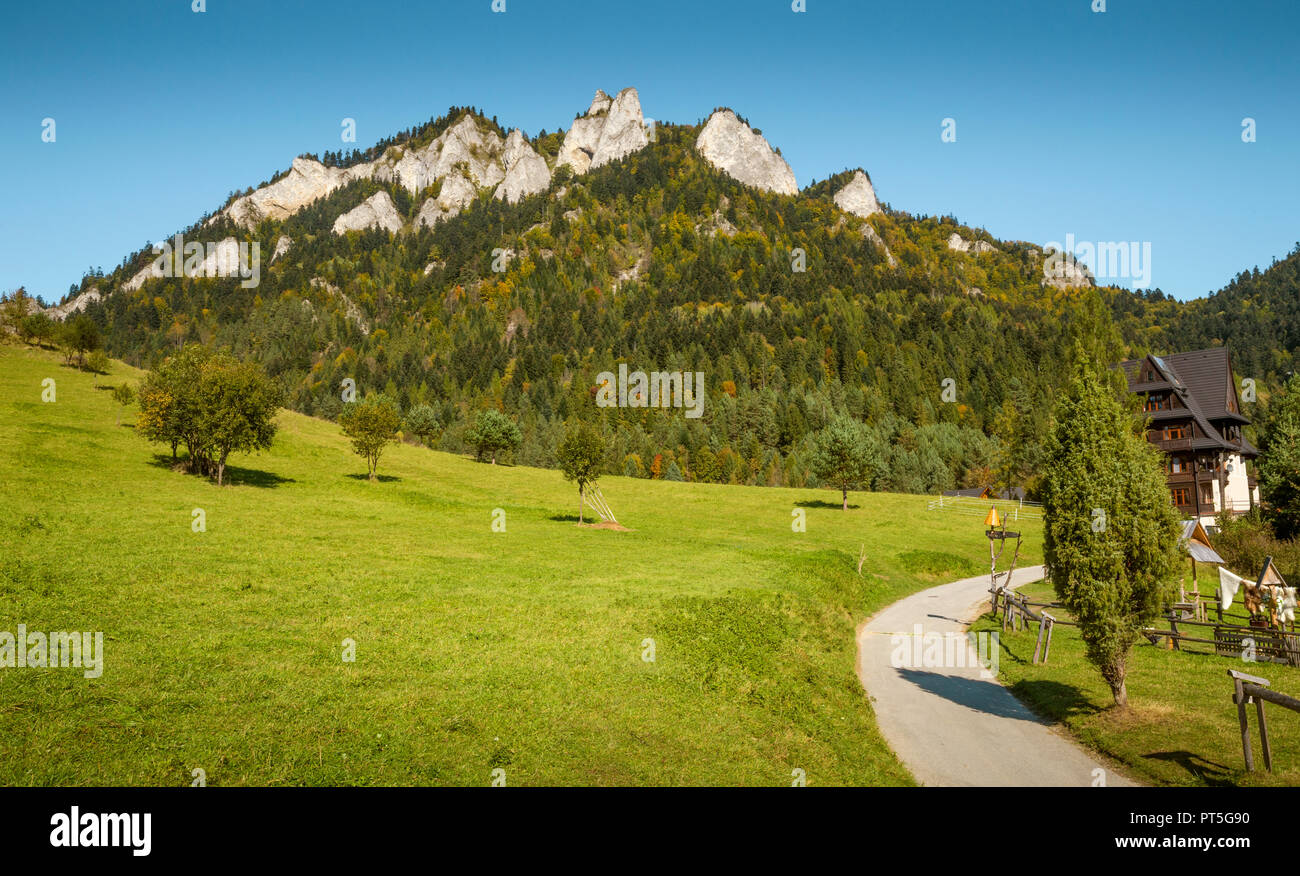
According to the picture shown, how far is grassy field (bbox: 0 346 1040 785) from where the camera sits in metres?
12.3

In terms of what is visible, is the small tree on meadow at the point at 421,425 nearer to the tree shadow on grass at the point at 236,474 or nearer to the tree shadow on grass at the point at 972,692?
the tree shadow on grass at the point at 236,474

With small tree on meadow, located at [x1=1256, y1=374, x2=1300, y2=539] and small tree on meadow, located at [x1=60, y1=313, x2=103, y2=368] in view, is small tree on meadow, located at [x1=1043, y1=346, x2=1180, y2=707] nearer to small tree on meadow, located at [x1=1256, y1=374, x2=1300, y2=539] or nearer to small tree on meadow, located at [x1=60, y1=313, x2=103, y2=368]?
small tree on meadow, located at [x1=1256, y1=374, x2=1300, y2=539]

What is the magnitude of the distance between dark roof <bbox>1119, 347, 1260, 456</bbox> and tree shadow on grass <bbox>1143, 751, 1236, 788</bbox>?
67.1 metres

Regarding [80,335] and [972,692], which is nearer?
[972,692]

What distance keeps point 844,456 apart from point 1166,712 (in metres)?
58.6

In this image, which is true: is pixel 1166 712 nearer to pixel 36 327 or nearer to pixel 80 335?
pixel 80 335

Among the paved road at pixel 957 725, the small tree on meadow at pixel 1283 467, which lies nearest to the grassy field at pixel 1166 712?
the paved road at pixel 957 725

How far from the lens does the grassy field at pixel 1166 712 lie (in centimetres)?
1466

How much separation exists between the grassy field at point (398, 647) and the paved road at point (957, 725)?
1065 millimetres

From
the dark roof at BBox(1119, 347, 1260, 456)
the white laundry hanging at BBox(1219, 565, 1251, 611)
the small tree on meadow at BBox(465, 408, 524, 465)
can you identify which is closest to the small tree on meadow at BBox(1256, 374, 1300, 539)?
the dark roof at BBox(1119, 347, 1260, 456)

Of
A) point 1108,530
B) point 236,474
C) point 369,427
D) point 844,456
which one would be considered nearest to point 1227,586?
point 1108,530

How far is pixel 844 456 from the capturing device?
249 feet

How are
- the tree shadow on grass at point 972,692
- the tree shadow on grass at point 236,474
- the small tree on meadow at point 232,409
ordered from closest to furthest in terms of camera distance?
the tree shadow on grass at point 972,692
the small tree on meadow at point 232,409
the tree shadow on grass at point 236,474
